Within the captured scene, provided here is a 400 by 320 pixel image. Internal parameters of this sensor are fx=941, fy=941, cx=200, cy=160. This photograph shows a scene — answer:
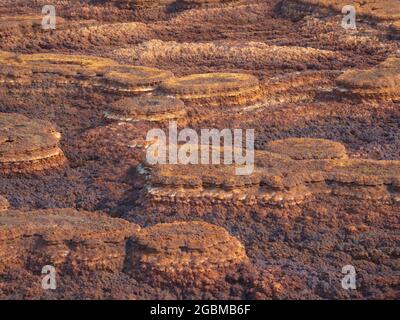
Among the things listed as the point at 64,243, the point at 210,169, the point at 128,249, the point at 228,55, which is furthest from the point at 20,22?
the point at 128,249

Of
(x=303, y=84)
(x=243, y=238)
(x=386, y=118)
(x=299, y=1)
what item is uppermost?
(x=299, y=1)

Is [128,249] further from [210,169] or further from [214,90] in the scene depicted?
[214,90]

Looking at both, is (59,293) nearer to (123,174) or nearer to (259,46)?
(123,174)

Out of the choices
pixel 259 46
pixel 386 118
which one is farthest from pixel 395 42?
pixel 386 118

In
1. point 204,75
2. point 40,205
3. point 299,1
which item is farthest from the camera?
point 299,1

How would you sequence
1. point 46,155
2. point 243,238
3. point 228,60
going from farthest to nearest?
point 228,60 < point 46,155 < point 243,238

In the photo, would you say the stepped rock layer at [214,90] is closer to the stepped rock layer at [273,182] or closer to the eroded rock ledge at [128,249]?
the stepped rock layer at [273,182]
